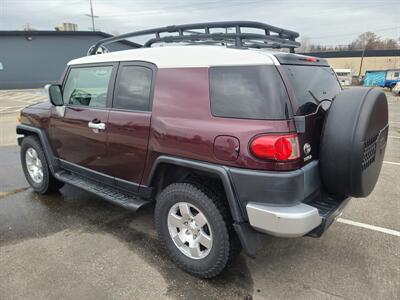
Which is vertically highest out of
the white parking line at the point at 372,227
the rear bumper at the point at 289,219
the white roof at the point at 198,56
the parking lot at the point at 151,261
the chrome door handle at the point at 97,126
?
the white roof at the point at 198,56

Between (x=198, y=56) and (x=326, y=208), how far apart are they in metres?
1.60

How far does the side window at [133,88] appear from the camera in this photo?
2.97 metres

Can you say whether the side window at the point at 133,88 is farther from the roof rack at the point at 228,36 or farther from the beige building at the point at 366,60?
the beige building at the point at 366,60

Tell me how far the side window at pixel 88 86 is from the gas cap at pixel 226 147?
5.16 feet

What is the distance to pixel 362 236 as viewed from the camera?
3383mm

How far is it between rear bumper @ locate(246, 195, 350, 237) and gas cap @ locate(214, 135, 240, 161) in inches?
15.1

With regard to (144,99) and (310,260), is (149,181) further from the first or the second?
(310,260)

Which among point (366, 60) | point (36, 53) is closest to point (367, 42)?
point (366, 60)

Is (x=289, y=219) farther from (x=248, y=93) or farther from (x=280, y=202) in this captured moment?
(x=248, y=93)

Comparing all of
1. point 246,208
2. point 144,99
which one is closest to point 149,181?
point 144,99

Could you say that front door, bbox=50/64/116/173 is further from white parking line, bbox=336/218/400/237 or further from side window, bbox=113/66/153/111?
white parking line, bbox=336/218/400/237

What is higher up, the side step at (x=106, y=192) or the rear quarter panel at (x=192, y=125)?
the rear quarter panel at (x=192, y=125)

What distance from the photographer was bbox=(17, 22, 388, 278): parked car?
7.38ft

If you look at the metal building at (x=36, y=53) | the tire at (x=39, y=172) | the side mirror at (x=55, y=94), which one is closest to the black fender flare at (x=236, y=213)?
the side mirror at (x=55, y=94)
